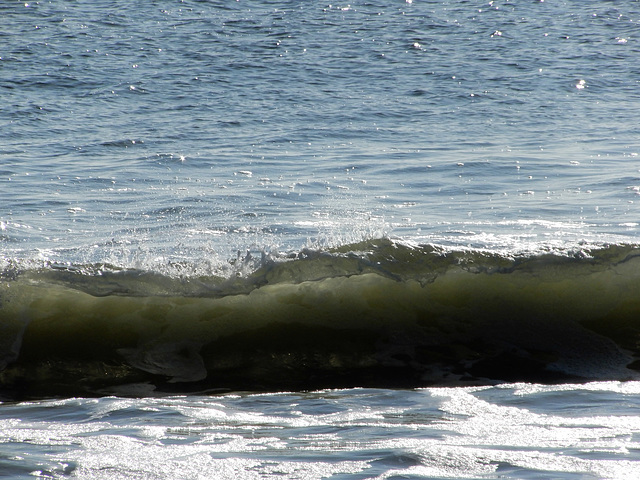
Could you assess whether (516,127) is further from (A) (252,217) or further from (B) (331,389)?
(B) (331,389)

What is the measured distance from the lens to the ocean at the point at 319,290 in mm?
2809

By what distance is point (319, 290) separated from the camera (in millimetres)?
4543

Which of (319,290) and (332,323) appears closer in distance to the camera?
(332,323)

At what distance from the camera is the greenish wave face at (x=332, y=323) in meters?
4.02

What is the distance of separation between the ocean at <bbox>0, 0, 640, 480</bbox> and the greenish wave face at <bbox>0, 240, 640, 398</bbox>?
13 millimetres

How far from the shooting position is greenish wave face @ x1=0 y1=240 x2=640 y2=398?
4020mm

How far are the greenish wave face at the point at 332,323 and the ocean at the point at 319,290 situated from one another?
1 cm

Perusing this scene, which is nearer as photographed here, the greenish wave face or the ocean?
the ocean

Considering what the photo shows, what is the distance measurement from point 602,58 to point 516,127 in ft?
23.8

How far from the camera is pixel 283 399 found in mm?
3564

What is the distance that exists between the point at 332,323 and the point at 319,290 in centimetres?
24

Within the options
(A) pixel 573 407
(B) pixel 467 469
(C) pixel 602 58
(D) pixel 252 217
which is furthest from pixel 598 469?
A: (C) pixel 602 58

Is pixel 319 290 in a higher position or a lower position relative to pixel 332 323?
higher

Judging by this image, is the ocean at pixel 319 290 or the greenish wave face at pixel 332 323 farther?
the greenish wave face at pixel 332 323
